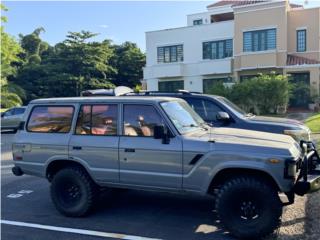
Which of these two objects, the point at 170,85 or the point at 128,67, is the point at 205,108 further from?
the point at 128,67

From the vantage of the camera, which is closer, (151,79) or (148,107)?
(148,107)

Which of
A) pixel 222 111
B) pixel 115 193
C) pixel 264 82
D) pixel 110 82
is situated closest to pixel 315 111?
pixel 264 82

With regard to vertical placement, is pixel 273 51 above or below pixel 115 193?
above

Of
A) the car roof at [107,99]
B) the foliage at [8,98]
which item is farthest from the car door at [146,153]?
the foliage at [8,98]

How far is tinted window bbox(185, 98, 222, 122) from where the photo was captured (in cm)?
926

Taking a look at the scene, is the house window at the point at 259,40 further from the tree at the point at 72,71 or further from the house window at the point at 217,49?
the tree at the point at 72,71

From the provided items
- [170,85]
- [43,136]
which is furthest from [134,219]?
[170,85]

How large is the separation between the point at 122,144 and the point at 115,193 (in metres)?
1.92

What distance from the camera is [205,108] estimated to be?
934 cm

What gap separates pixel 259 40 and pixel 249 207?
2629cm

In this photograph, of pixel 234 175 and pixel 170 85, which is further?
pixel 170 85

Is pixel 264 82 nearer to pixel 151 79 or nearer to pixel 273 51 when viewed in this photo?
pixel 273 51

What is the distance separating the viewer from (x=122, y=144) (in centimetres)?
605

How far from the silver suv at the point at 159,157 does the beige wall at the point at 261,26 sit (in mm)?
24034
